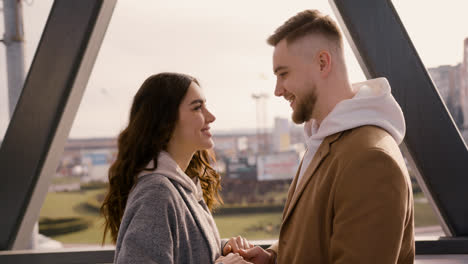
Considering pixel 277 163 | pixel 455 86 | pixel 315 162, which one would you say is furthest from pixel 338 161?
pixel 277 163

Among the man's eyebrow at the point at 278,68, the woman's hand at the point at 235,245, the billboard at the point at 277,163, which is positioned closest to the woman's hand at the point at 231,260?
the woman's hand at the point at 235,245

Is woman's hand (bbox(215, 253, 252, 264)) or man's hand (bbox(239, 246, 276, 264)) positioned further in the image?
man's hand (bbox(239, 246, 276, 264))

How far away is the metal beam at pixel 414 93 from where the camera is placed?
6.28 feet

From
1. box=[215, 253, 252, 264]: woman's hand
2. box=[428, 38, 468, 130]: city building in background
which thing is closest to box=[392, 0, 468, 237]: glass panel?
box=[428, 38, 468, 130]: city building in background

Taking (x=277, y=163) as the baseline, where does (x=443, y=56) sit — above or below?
above

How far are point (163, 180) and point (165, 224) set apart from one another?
146 mm

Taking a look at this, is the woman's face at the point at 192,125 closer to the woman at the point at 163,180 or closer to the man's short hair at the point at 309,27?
the woman at the point at 163,180

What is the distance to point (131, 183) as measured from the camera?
1.36 meters

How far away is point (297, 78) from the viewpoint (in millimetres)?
1288

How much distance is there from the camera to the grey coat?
3.82 feet

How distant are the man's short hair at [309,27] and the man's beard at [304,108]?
184mm

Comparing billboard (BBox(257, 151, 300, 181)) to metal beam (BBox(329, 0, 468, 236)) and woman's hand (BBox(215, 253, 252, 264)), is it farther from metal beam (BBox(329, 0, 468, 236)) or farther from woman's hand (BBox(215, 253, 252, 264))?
woman's hand (BBox(215, 253, 252, 264))

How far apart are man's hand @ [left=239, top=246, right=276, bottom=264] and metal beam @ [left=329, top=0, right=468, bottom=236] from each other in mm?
890

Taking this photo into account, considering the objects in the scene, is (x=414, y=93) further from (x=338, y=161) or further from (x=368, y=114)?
(x=338, y=161)
